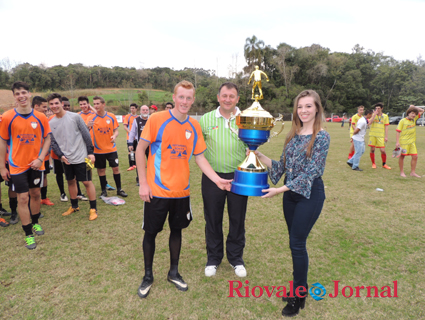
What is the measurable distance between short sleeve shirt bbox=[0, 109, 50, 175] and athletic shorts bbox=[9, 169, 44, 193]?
0.24ft

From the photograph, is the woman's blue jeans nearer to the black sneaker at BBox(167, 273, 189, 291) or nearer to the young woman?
the young woman

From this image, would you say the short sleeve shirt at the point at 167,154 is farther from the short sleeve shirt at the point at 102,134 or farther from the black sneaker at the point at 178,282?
the short sleeve shirt at the point at 102,134

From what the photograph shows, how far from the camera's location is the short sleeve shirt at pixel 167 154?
93.0 inches

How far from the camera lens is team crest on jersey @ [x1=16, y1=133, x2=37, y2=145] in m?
3.61

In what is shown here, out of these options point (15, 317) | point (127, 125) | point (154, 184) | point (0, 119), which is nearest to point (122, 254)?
point (15, 317)

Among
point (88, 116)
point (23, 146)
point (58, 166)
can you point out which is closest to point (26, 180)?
point (23, 146)

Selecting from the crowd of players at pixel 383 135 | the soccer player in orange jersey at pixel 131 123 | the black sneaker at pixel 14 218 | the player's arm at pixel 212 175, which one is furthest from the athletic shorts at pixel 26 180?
the crowd of players at pixel 383 135

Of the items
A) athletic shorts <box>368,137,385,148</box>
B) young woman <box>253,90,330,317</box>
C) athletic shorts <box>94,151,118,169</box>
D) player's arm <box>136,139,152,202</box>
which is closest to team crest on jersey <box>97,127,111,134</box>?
athletic shorts <box>94,151,118,169</box>

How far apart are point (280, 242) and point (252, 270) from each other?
81 centimetres

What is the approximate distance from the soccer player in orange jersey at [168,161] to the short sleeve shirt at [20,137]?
7.71 ft

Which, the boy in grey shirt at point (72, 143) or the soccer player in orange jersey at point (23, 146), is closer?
the soccer player in orange jersey at point (23, 146)

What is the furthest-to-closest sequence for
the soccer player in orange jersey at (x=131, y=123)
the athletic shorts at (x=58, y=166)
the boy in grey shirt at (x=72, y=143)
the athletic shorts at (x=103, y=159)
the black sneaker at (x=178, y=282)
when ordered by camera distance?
the soccer player in orange jersey at (x=131, y=123), the athletic shorts at (x=103, y=159), the athletic shorts at (x=58, y=166), the boy in grey shirt at (x=72, y=143), the black sneaker at (x=178, y=282)

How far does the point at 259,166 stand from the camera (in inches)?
93.0

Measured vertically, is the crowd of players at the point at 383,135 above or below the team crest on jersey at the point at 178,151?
below
